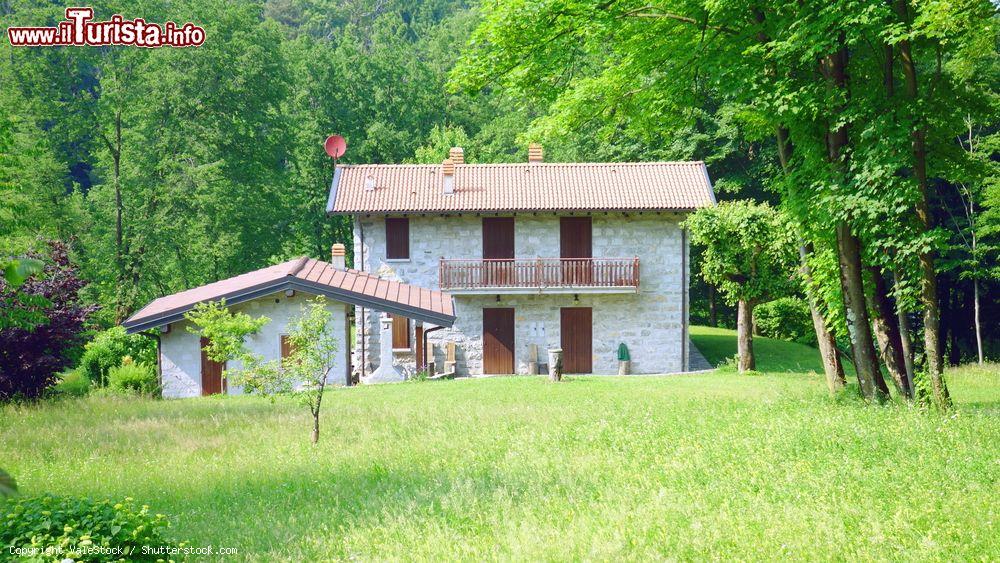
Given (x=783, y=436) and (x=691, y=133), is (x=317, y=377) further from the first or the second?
(x=691, y=133)

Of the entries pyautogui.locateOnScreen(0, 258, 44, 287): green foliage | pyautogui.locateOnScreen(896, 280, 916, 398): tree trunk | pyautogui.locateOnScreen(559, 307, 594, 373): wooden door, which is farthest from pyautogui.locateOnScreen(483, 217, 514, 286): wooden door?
pyautogui.locateOnScreen(0, 258, 44, 287): green foliage

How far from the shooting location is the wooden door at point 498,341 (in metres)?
25.9

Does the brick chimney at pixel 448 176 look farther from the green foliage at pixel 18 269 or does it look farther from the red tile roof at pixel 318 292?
the green foliage at pixel 18 269

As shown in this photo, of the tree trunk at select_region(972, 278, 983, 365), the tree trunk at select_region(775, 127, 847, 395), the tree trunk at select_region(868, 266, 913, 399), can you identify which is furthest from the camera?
the tree trunk at select_region(972, 278, 983, 365)

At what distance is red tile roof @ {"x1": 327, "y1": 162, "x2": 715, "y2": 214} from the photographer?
25.2 meters

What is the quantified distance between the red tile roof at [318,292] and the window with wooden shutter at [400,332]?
1924mm

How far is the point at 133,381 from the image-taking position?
20.2 metres

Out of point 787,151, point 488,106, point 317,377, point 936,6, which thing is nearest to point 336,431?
point 317,377

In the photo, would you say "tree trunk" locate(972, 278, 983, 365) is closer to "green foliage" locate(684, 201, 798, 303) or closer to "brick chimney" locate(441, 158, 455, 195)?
"green foliage" locate(684, 201, 798, 303)

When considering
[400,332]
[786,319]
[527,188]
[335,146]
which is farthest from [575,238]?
[786,319]

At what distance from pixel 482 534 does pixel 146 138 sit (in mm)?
29775

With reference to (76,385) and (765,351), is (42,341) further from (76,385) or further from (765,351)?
(765,351)

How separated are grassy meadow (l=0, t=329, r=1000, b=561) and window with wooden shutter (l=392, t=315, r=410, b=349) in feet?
36.5

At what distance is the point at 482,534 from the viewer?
20.9 ft
